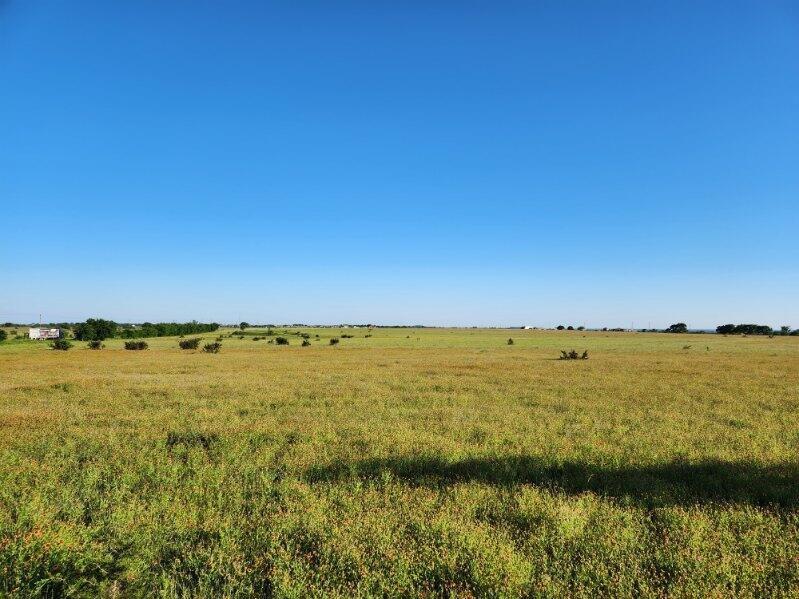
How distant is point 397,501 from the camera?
747 cm

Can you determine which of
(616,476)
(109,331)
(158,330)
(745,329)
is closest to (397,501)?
(616,476)

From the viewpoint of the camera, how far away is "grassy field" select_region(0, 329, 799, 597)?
514 cm

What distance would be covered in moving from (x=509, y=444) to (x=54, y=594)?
9.42 m

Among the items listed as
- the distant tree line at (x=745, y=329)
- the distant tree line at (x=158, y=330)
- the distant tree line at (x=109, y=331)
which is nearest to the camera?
the distant tree line at (x=109, y=331)

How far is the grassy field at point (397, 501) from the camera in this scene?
5.14 metres

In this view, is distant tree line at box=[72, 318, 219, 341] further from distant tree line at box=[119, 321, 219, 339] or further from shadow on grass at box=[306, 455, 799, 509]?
shadow on grass at box=[306, 455, 799, 509]

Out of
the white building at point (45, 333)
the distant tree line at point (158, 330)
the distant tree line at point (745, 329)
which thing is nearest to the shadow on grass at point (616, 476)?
the distant tree line at point (158, 330)

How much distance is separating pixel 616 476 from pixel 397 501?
4564 mm

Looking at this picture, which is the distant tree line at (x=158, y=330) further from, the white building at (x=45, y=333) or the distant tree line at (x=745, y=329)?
the distant tree line at (x=745, y=329)

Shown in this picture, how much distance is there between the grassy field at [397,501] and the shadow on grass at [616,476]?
0.06 meters

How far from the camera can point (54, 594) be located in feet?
15.2

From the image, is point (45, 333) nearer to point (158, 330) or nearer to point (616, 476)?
point (158, 330)

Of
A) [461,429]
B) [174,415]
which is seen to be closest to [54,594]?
[461,429]

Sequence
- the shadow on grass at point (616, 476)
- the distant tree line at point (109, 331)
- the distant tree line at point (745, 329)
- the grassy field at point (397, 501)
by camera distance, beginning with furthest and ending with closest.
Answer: the distant tree line at point (745, 329) → the distant tree line at point (109, 331) → the shadow on grass at point (616, 476) → the grassy field at point (397, 501)
